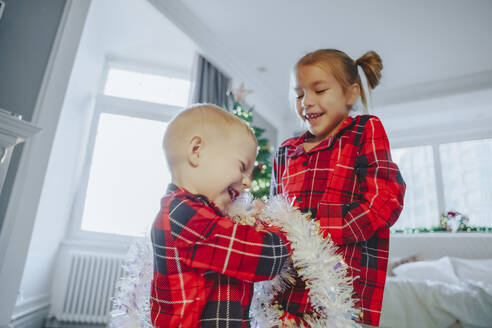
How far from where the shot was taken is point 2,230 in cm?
175

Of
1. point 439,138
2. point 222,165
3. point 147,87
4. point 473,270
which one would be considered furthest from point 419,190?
point 222,165

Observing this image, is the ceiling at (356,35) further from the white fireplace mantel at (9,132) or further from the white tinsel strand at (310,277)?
the white tinsel strand at (310,277)

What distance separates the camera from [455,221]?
14.3ft

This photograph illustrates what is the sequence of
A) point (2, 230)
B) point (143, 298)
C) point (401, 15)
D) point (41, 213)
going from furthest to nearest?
point (401, 15) → point (41, 213) → point (2, 230) → point (143, 298)

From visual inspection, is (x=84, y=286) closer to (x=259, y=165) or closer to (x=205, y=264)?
(x=259, y=165)

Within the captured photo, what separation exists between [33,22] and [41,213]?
5.48 feet

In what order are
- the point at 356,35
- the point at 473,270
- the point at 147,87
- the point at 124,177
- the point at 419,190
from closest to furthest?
the point at 473,270 → the point at 356,35 → the point at 124,177 → the point at 147,87 → the point at 419,190

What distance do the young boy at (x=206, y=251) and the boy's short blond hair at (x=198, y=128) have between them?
0.01 m

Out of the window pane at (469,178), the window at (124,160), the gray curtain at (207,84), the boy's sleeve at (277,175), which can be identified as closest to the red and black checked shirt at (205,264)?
the boy's sleeve at (277,175)

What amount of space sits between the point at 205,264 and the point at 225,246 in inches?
1.9

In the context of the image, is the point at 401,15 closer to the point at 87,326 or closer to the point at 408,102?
the point at 408,102

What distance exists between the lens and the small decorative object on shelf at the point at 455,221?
14.1 ft

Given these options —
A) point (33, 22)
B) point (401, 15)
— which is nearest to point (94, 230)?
point (33, 22)

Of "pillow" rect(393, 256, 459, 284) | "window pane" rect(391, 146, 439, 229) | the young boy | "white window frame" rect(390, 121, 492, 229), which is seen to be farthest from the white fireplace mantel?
"white window frame" rect(390, 121, 492, 229)
